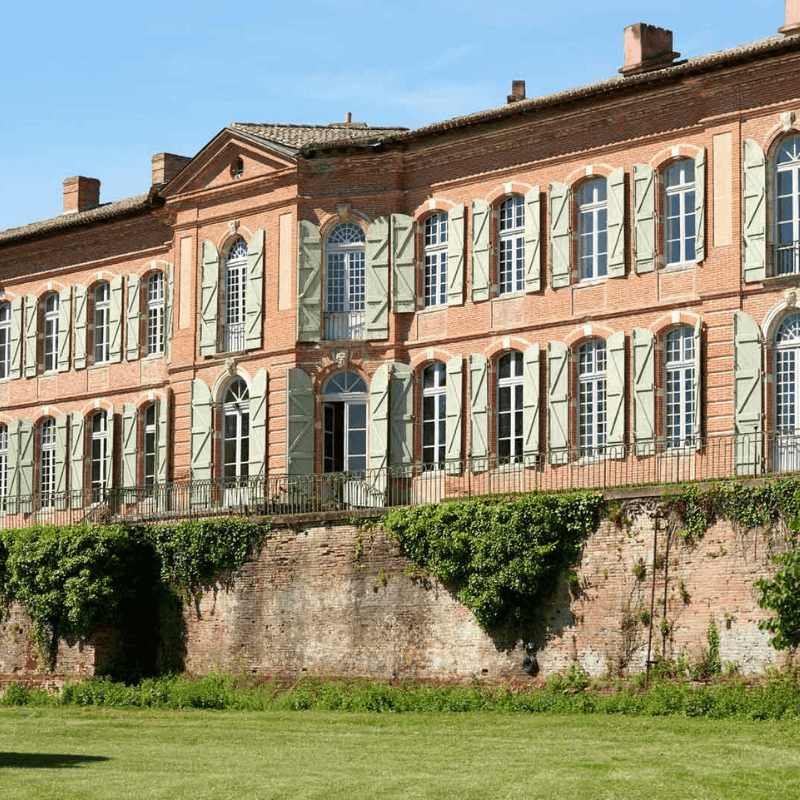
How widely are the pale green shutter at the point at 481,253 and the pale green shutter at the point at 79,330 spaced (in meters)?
12.4

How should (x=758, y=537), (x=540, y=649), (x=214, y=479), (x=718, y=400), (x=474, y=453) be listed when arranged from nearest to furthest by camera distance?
(x=758, y=537) → (x=540, y=649) → (x=718, y=400) → (x=474, y=453) → (x=214, y=479)

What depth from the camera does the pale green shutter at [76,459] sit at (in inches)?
1828

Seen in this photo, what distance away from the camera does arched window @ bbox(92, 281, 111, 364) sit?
1847 inches

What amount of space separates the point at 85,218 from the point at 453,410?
12558mm

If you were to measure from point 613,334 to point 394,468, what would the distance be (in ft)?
18.9

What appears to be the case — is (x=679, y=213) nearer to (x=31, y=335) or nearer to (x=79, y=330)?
(x=79, y=330)

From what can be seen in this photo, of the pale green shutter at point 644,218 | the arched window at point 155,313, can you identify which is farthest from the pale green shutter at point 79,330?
the pale green shutter at point 644,218

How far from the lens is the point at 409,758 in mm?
25922

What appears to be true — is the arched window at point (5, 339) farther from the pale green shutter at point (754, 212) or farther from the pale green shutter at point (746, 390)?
the pale green shutter at point (754, 212)

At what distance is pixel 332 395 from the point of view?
4081 centimetres

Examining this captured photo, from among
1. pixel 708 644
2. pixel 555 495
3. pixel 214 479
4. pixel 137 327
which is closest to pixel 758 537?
pixel 708 644

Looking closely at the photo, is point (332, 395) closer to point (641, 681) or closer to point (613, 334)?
point (613, 334)

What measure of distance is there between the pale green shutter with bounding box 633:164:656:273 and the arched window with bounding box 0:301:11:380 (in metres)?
19.3

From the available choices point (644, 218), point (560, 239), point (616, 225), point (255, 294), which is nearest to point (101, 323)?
point (255, 294)
